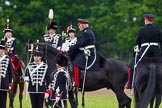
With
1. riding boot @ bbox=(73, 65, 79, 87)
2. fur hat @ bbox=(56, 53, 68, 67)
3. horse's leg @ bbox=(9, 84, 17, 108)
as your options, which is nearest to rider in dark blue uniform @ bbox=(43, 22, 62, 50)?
riding boot @ bbox=(73, 65, 79, 87)

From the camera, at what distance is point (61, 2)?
4866cm

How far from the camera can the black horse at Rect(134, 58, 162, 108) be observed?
13.3 m

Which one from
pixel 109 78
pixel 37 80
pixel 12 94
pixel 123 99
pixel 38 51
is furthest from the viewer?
pixel 12 94

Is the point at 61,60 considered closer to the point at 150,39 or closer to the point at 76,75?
the point at 150,39

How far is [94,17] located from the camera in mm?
49594

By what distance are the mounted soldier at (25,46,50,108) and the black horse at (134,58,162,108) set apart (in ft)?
6.26

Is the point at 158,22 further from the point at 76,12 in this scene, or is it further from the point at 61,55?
the point at 61,55

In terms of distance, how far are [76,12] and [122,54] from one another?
14.3ft

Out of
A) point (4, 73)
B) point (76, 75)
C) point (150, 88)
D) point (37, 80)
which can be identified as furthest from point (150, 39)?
point (4, 73)

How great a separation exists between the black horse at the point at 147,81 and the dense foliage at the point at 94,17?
30.7 m

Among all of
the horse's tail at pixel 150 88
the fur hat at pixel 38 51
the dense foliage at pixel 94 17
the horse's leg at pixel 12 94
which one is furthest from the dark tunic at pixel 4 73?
the dense foliage at pixel 94 17

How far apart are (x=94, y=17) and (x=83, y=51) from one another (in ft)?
109

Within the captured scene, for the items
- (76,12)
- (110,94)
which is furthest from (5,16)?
(110,94)

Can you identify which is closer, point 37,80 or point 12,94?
point 37,80
